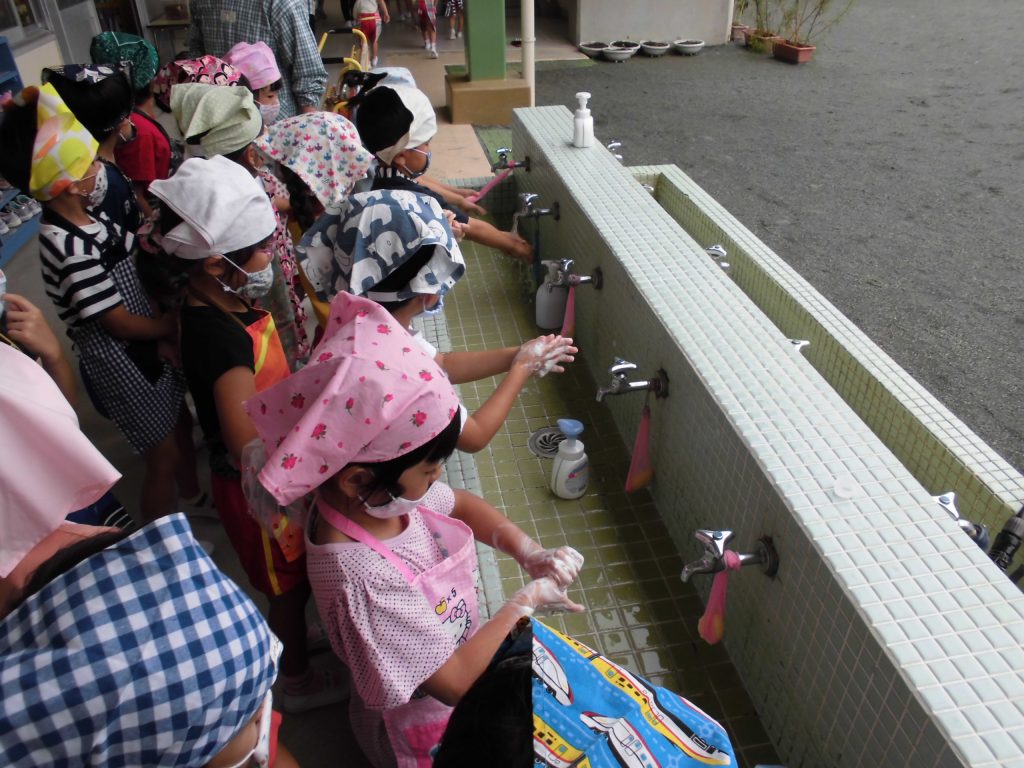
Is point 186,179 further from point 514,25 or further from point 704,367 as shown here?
point 514,25

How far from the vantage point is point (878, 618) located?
1.06 metres

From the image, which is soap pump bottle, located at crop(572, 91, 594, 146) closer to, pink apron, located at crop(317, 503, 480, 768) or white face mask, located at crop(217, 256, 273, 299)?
white face mask, located at crop(217, 256, 273, 299)

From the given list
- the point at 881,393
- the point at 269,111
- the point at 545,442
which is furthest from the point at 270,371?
the point at 269,111

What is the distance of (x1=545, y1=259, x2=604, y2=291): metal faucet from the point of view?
2359 millimetres

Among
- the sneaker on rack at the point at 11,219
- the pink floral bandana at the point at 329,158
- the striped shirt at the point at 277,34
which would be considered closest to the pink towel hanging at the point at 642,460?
the pink floral bandana at the point at 329,158

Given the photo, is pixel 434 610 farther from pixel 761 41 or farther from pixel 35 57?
pixel 761 41

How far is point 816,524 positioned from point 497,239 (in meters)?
1.91

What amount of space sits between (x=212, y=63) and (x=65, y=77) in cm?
68

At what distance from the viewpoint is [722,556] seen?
1336 mm

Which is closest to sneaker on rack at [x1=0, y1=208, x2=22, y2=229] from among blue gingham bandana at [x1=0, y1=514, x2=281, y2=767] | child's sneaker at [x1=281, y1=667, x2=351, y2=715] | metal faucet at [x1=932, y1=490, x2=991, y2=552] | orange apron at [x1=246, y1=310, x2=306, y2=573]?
orange apron at [x1=246, y1=310, x2=306, y2=573]

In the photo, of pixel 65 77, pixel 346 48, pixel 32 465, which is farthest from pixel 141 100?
pixel 346 48

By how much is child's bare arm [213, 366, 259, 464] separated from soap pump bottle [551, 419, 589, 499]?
2.70 ft

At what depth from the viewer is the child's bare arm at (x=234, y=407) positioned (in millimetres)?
1623

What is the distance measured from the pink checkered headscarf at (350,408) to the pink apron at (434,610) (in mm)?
180
